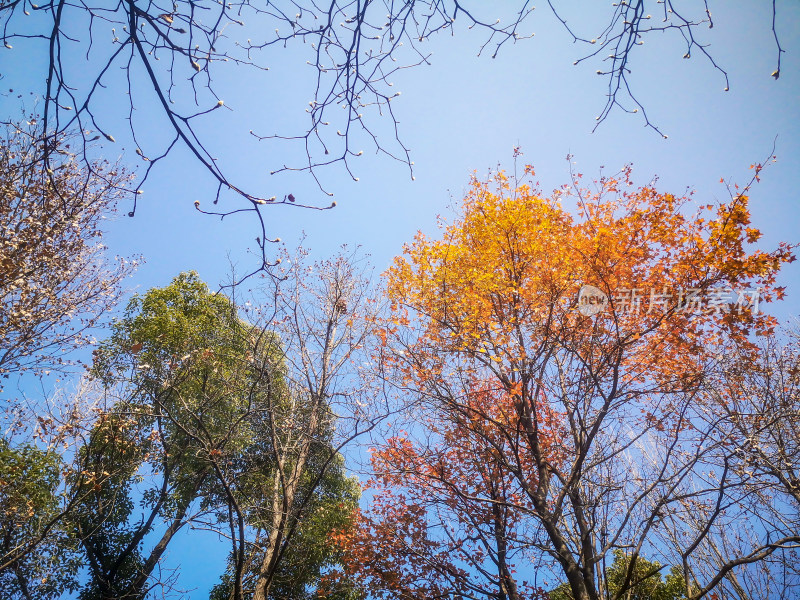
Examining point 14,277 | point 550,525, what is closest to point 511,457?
point 550,525

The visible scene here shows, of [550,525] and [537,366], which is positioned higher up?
[537,366]

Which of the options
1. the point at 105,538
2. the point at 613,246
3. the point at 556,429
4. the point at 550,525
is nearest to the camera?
the point at 550,525

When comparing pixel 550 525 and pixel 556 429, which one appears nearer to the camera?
pixel 550 525

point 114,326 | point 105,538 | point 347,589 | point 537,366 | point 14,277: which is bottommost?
point 347,589

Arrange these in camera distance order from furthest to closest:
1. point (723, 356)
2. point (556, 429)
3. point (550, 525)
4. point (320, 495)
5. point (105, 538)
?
point (320, 495)
point (105, 538)
point (556, 429)
point (723, 356)
point (550, 525)

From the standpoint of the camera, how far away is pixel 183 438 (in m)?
10.0

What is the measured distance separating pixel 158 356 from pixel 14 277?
157 inches

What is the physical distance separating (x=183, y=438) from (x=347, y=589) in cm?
555

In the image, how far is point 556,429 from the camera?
7285 mm

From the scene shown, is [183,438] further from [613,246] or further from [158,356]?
[613,246]

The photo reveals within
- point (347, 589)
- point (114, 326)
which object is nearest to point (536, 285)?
point (347, 589)

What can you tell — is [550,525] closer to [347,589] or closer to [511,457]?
[511,457]

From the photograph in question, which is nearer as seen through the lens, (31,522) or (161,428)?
(31,522)

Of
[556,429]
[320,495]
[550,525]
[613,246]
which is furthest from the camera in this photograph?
[320,495]
